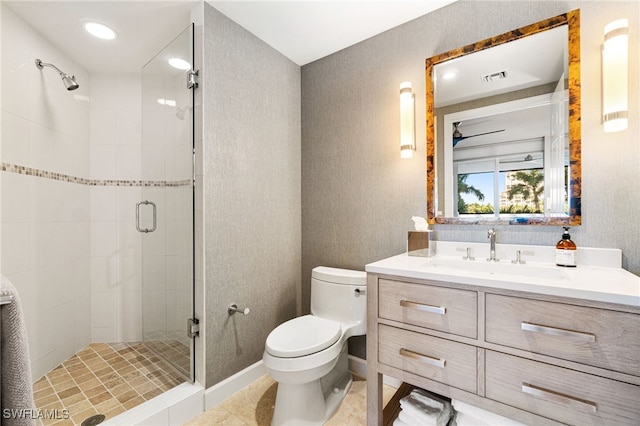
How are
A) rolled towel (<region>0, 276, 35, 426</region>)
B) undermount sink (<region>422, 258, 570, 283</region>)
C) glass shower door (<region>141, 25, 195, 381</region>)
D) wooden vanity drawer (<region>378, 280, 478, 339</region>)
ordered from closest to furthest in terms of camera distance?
rolled towel (<region>0, 276, 35, 426</region>) < wooden vanity drawer (<region>378, 280, 478, 339</region>) < undermount sink (<region>422, 258, 570, 283</region>) < glass shower door (<region>141, 25, 195, 381</region>)

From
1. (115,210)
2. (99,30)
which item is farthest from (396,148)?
(115,210)

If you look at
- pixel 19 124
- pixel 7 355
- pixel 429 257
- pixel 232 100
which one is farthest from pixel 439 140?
pixel 19 124

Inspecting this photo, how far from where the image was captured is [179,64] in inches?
71.1

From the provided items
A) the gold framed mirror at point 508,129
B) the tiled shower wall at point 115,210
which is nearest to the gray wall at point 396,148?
the gold framed mirror at point 508,129

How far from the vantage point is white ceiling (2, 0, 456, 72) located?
166 cm

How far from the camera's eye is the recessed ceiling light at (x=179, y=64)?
5.67 feet

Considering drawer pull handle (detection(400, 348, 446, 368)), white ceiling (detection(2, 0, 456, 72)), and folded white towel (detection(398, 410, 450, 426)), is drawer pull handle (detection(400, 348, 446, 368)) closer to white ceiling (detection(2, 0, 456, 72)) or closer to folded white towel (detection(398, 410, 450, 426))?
folded white towel (detection(398, 410, 450, 426))

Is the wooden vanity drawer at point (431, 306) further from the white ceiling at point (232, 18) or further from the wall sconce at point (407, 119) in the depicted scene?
the white ceiling at point (232, 18)

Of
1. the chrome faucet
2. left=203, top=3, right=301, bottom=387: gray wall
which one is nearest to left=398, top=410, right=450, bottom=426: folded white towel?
the chrome faucet

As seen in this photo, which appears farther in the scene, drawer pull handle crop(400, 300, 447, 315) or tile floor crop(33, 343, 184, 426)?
tile floor crop(33, 343, 184, 426)

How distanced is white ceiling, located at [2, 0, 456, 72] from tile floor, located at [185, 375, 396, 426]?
2.30 metres

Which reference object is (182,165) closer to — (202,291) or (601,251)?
(202,291)

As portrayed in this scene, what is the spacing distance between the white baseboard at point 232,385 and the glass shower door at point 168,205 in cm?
16

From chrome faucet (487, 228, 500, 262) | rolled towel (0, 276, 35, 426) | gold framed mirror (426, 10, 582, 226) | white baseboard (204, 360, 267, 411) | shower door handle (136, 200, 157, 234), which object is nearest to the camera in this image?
rolled towel (0, 276, 35, 426)
